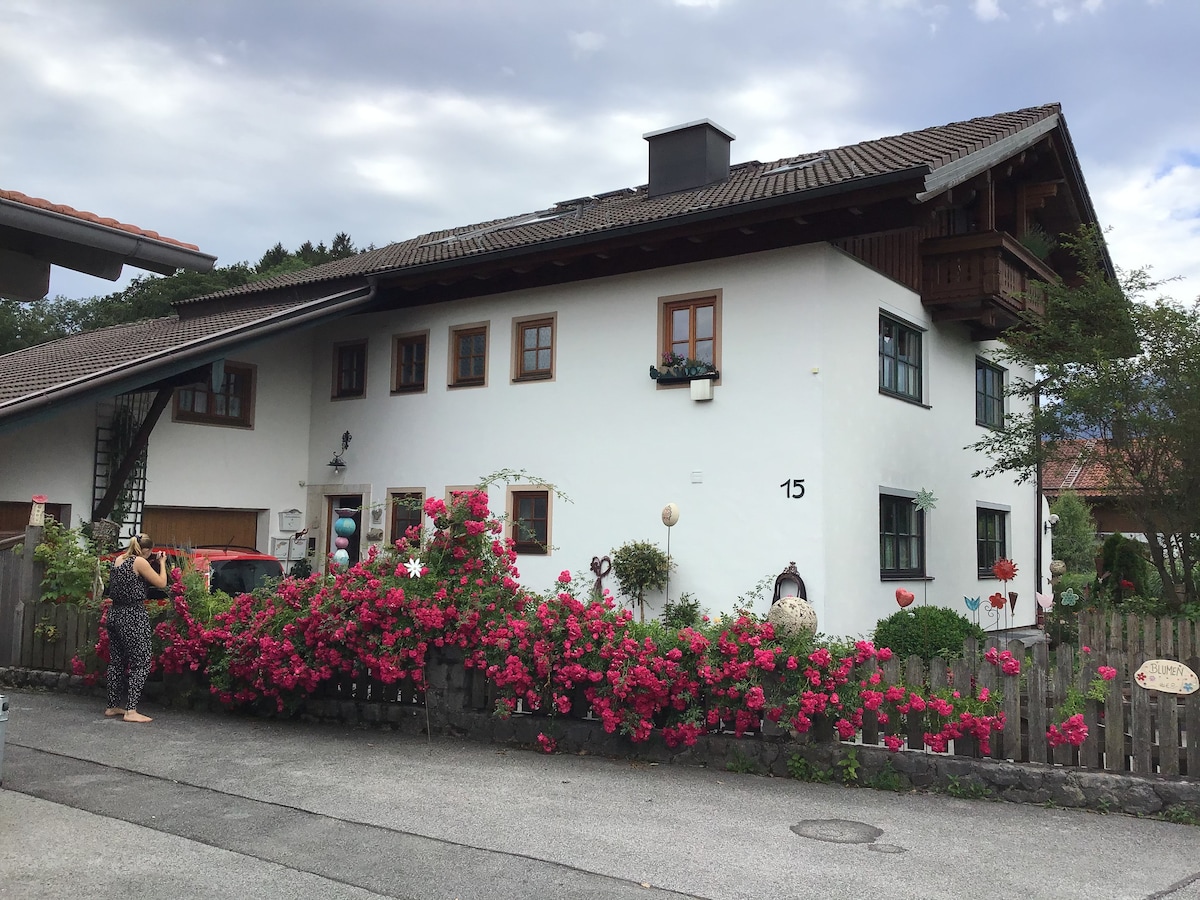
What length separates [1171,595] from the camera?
13000mm

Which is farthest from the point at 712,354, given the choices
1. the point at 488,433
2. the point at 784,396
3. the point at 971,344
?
the point at 971,344

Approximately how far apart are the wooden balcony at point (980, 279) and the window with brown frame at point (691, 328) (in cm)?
374

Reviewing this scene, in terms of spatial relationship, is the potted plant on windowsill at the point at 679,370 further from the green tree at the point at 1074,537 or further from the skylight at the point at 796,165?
the green tree at the point at 1074,537

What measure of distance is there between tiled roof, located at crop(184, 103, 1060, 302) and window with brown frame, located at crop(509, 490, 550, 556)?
3591 millimetres

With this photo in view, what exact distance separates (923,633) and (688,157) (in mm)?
8835

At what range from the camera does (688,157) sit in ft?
58.0

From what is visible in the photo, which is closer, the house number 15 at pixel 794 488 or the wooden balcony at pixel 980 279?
the house number 15 at pixel 794 488

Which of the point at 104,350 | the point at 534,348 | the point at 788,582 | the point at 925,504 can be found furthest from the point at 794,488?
the point at 104,350

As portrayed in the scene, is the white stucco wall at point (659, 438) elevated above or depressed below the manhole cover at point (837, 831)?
above

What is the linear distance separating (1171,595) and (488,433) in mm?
9390

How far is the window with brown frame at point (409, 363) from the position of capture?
17.7 metres

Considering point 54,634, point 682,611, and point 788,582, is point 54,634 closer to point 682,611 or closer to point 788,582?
point 682,611

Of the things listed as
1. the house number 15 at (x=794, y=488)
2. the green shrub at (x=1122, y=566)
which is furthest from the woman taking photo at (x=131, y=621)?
the green shrub at (x=1122, y=566)

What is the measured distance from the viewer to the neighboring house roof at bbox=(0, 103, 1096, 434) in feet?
42.9
